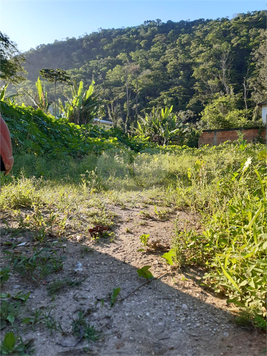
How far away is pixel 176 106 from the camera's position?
67.5 ft

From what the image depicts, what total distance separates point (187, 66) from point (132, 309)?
24180 millimetres

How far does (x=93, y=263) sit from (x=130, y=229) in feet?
2.11

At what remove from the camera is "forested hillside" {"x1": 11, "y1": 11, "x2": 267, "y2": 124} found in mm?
20234

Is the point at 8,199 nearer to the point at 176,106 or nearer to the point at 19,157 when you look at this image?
the point at 19,157

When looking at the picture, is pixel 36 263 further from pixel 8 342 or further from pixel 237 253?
pixel 237 253

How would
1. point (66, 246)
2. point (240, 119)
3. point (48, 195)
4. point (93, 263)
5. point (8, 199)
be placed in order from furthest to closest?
point (240, 119), point (48, 195), point (8, 199), point (66, 246), point (93, 263)

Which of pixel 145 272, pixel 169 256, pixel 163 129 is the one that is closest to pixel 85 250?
pixel 145 272

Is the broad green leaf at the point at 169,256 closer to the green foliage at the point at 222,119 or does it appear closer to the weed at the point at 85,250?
the weed at the point at 85,250

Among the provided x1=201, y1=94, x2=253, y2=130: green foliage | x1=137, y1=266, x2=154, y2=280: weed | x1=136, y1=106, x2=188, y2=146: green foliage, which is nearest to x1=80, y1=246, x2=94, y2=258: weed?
x1=137, y1=266, x2=154, y2=280: weed

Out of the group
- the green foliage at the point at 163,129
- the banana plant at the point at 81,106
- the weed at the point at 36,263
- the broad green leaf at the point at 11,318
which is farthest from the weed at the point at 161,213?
the green foliage at the point at 163,129

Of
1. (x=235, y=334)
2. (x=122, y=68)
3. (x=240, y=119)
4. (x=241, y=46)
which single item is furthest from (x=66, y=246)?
(x=241, y=46)

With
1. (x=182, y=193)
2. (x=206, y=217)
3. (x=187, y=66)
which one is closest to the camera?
(x=206, y=217)

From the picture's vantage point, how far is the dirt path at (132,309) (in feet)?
3.92

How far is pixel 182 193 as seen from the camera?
3096 millimetres
